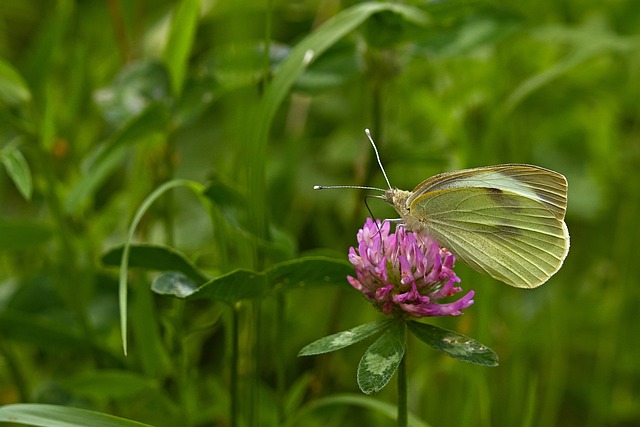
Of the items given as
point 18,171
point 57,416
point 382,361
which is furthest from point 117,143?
point 382,361

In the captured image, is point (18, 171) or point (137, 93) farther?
point (137, 93)

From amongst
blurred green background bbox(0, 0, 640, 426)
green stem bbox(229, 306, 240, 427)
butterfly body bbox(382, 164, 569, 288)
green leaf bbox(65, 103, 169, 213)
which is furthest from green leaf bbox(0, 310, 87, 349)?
butterfly body bbox(382, 164, 569, 288)

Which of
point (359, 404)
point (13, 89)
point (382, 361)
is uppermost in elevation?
point (13, 89)

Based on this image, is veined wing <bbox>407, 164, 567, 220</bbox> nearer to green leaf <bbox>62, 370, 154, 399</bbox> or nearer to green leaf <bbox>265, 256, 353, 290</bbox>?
green leaf <bbox>265, 256, 353, 290</bbox>

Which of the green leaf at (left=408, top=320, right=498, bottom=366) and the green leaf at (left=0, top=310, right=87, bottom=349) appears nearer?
the green leaf at (left=408, top=320, right=498, bottom=366)

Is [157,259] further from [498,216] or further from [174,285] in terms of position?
[498,216]

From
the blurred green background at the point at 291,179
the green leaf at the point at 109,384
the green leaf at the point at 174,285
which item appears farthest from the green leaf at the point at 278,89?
the green leaf at the point at 109,384

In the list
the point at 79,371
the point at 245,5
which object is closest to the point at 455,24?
the point at 245,5
